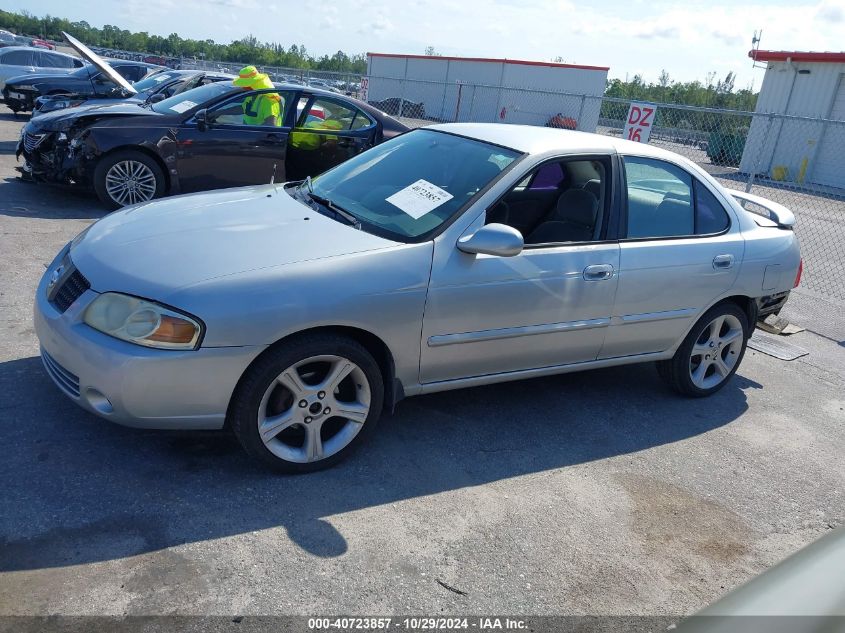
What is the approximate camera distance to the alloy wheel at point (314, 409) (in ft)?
11.1

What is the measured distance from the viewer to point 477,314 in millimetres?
3771

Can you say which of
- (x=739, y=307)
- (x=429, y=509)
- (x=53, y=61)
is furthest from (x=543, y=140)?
(x=53, y=61)

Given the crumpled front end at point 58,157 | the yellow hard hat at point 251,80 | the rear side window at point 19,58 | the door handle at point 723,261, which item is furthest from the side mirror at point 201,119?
the rear side window at point 19,58

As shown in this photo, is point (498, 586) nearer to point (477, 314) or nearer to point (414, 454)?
point (414, 454)

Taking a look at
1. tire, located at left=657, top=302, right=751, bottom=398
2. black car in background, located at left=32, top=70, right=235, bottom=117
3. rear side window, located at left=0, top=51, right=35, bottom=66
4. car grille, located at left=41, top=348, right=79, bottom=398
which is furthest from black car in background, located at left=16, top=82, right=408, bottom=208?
rear side window, located at left=0, top=51, right=35, bottom=66

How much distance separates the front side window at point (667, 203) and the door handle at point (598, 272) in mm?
330

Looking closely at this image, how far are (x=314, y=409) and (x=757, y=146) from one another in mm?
24618

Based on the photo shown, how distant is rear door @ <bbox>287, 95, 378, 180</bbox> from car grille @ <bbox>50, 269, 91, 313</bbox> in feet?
17.2

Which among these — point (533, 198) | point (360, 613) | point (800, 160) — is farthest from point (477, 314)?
point (800, 160)

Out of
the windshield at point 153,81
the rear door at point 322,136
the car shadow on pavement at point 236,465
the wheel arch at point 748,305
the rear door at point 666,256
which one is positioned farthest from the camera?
the windshield at point 153,81

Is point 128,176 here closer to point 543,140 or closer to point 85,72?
point 543,140

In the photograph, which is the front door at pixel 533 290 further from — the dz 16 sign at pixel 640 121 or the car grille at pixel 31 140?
the dz 16 sign at pixel 640 121

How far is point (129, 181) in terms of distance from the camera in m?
7.93

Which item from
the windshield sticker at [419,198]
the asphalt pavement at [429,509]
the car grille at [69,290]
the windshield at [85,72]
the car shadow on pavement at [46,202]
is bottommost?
the car shadow on pavement at [46,202]
